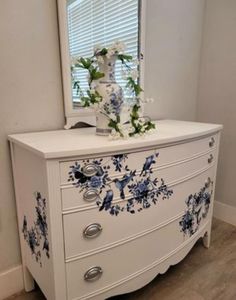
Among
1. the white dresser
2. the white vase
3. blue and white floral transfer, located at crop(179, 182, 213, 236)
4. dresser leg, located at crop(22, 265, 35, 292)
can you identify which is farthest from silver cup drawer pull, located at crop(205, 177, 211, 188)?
dresser leg, located at crop(22, 265, 35, 292)

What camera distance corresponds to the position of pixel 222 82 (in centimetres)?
201

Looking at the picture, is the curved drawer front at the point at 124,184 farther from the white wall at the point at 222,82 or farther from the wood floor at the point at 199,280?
the white wall at the point at 222,82

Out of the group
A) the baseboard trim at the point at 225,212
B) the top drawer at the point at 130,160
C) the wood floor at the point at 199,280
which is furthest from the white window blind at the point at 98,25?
the baseboard trim at the point at 225,212

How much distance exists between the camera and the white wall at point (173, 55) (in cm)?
172

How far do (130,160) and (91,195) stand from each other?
8.7 inches

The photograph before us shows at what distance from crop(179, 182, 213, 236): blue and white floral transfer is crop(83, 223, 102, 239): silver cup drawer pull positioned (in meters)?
0.57

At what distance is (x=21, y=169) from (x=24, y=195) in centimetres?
13

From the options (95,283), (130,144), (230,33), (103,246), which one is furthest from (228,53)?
(95,283)

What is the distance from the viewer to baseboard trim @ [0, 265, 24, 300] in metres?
1.32

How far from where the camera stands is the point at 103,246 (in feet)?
3.45

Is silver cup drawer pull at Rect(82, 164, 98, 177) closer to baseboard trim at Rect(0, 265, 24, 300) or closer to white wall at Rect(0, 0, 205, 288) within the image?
white wall at Rect(0, 0, 205, 288)

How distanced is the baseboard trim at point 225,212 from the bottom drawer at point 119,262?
0.94 metres

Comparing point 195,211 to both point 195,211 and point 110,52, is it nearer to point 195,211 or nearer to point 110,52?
point 195,211

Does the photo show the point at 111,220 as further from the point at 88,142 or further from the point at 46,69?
the point at 46,69
